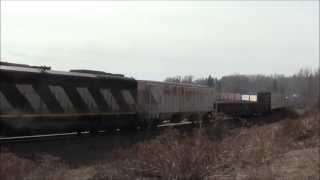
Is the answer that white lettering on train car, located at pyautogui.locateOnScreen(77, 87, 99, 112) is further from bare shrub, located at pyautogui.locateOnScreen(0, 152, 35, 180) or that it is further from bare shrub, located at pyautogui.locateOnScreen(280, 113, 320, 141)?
bare shrub, located at pyautogui.locateOnScreen(0, 152, 35, 180)

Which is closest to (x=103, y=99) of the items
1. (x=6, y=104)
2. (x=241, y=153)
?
(x=6, y=104)

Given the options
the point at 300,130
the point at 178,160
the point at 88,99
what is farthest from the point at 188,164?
the point at 88,99

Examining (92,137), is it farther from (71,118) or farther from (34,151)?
(34,151)

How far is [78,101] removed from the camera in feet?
83.9

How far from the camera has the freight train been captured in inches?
851

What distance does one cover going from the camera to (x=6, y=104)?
21.1 m

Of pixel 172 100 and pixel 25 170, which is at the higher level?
pixel 172 100

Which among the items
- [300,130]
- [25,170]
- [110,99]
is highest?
[110,99]

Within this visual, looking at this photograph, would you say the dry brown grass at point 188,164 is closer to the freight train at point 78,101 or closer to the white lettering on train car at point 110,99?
the freight train at point 78,101

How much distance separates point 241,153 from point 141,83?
58.5ft

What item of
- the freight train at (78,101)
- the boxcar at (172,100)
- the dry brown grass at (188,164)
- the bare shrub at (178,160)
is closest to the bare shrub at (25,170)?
the dry brown grass at (188,164)

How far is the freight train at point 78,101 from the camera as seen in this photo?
70.9 feet

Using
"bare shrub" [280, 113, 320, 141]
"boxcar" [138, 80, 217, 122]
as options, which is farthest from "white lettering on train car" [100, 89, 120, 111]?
"bare shrub" [280, 113, 320, 141]

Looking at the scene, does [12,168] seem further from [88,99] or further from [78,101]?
[88,99]
